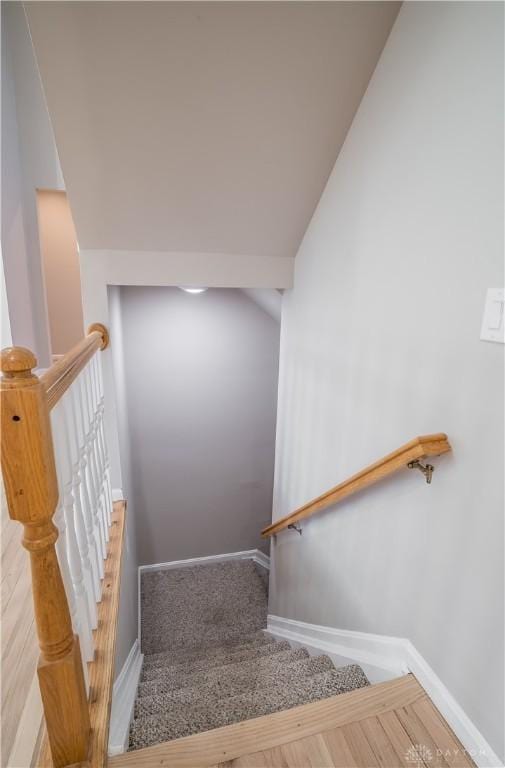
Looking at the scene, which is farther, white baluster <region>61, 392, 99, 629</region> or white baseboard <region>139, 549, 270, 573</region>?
white baseboard <region>139, 549, 270, 573</region>

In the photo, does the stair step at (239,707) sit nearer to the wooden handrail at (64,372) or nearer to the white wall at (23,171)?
the wooden handrail at (64,372)

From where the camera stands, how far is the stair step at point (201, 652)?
2.73 m

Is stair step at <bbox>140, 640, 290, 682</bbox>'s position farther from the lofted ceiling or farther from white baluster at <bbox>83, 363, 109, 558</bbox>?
the lofted ceiling

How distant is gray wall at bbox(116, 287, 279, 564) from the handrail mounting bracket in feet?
8.51

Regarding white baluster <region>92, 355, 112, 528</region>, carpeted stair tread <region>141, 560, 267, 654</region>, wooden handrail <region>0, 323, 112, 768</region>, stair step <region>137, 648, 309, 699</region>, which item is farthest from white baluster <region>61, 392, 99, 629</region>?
carpeted stair tread <region>141, 560, 267, 654</region>

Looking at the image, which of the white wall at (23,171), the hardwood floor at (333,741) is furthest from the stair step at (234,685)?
the white wall at (23,171)

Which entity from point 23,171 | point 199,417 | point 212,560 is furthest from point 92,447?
point 212,560

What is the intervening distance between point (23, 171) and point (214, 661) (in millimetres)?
3863

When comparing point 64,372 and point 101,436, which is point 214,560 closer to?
point 101,436

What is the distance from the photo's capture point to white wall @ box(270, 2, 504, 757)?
984 millimetres

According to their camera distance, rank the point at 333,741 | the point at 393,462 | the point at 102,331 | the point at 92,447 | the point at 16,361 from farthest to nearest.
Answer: the point at 102,331, the point at 92,447, the point at 393,462, the point at 333,741, the point at 16,361

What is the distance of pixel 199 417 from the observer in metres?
3.75

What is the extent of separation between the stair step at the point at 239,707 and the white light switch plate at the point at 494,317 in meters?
1.40

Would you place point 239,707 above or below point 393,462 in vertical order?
below
